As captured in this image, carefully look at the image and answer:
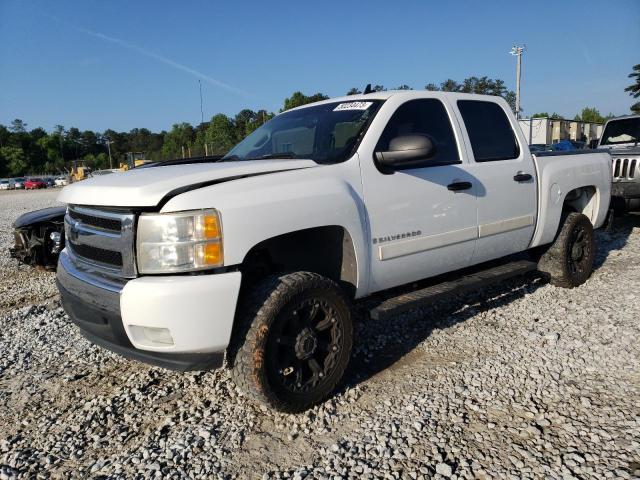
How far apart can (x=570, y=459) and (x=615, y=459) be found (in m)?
0.21

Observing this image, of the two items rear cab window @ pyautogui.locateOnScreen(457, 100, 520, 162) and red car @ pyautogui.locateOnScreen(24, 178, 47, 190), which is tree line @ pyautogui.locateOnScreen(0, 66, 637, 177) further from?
rear cab window @ pyautogui.locateOnScreen(457, 100, 520, 162)

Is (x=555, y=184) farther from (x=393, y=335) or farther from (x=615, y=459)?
(x=615, y=459)

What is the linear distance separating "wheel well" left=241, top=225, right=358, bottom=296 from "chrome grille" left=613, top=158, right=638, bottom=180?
6.55 meters

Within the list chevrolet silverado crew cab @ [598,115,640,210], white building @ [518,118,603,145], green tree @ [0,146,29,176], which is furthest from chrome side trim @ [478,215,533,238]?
green tree @ [0,146,29,176]

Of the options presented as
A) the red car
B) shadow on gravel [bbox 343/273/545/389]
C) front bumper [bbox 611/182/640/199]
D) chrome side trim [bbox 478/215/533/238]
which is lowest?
the red car

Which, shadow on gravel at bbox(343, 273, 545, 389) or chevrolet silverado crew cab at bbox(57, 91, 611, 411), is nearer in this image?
chevrolet silverado crew cab at bbox(57, 91, 611, 411)

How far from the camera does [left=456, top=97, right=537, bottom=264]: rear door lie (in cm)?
398

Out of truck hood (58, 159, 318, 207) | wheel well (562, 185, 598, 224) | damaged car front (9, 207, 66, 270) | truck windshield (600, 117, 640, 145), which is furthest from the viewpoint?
truck windshield (600, 117, 640, 145)

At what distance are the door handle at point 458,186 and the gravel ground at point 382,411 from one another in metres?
1.21

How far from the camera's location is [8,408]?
A: 3.09 metres

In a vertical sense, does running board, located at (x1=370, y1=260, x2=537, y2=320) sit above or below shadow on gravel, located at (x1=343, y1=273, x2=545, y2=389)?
above

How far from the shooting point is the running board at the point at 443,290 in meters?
3.27

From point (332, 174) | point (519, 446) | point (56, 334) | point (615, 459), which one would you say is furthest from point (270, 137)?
point (615, 459)

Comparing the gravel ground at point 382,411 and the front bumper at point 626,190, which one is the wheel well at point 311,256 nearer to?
the gravel ground at point 382,411
